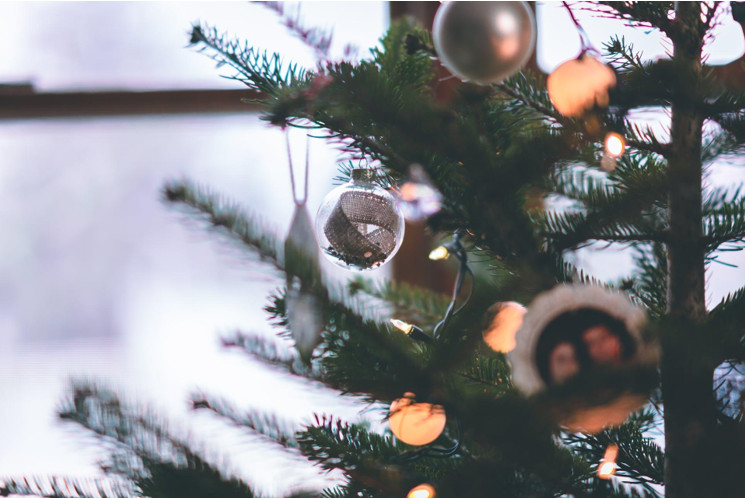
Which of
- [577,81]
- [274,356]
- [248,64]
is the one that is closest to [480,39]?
[577,81]

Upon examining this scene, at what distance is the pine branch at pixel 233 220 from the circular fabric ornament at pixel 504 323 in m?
0.13

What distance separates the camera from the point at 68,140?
3.45 feet

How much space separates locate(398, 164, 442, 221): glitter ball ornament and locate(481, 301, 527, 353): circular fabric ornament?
8cm

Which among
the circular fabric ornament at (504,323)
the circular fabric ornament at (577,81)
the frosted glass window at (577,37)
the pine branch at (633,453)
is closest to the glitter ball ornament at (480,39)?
the circular fabric ornament at (577,81)

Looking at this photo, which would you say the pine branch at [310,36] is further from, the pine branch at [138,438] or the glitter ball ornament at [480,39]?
the pine branch at [138,438]

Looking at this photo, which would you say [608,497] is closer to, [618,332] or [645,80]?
[618,332]

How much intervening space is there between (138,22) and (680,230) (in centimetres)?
106

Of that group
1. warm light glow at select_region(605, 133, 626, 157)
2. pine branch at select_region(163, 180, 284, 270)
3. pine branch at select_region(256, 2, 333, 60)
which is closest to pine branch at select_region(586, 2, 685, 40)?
warm light glow at select_region(605, 133, 626, 157)

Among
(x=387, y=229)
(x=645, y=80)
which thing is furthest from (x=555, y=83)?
(x=387, y=229)

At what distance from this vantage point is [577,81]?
0.39 meters

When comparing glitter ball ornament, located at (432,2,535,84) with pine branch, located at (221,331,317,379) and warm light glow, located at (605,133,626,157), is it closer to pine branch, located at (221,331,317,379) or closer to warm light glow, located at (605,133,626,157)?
warm light glow, located at (605,133,626,157)

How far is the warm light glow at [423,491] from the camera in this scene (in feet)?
0.87

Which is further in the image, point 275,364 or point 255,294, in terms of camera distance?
point 255,294

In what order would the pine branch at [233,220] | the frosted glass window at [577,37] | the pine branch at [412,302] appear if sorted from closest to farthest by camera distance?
the pine branch at [233,220] < the pine branch at [412,302] < the frosted glass window at [577,37]
